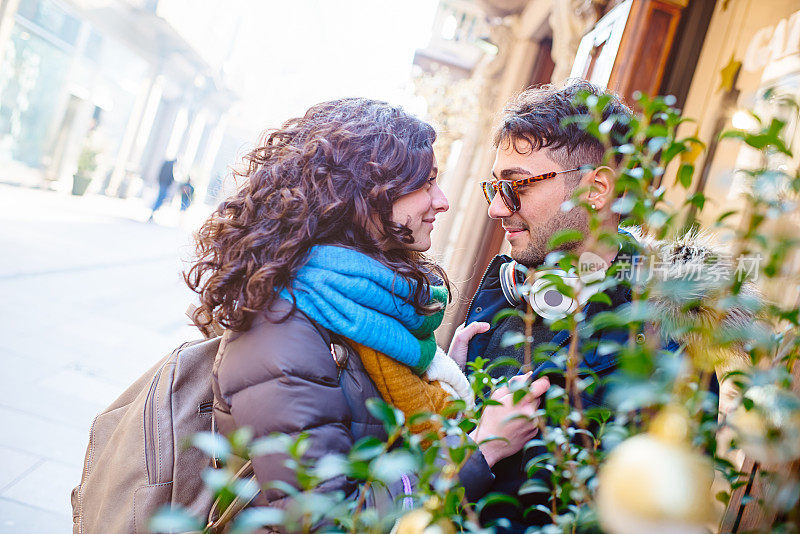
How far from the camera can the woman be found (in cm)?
137

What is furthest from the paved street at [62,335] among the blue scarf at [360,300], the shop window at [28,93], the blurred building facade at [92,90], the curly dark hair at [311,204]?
the blurred building facade at [92,90]

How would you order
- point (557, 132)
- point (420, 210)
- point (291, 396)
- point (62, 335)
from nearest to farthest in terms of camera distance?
point (291, 396)
point (420, 210)
point (557, 132)
point (62, 335)

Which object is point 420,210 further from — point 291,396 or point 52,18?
point 52,18

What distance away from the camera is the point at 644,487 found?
17.2 inches

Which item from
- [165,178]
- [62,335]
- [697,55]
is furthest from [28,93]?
[697,55]

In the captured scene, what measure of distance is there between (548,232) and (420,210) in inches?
23.6

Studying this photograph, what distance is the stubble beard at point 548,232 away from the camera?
215cm

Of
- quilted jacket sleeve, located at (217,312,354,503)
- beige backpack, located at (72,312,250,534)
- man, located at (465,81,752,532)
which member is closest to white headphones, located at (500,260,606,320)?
man, located at (465,81,752,532)

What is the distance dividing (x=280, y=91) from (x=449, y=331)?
38719mm

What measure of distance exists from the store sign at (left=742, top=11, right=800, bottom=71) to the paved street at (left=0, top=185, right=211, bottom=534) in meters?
2.61

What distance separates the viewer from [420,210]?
179 centimetres

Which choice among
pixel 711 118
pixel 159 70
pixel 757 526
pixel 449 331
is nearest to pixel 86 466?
pixel 757 526

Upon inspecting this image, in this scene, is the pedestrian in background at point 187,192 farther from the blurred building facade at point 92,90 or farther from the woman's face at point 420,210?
the woman's face at point 420,210

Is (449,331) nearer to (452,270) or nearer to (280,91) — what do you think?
(452,270)
